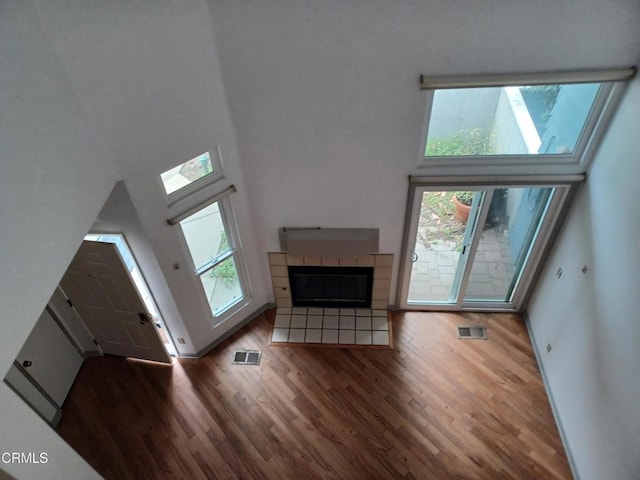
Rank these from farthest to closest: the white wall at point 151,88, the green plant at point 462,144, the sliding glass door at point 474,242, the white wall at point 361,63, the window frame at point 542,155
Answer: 1. the sliding glass door at point 474,242
2. the green plant at point 462,144
3. the window frame at point 542,155
4. the white wall at point 361,63
5. the white wall at point 151,88

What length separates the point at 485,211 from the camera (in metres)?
4.55

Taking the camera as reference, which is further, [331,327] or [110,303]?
[331,327]

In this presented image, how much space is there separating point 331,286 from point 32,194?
11.0 ft

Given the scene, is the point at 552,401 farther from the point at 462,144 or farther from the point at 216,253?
the point at 216,253

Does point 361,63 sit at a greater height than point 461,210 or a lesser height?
greater

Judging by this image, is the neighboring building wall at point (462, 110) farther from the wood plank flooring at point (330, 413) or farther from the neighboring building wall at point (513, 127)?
the wood plank flooring at point (330, 413)

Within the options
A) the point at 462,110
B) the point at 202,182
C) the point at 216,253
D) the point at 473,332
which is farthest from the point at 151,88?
the point at 473,332

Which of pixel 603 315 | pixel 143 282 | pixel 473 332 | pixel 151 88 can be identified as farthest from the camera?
pixel 473 332

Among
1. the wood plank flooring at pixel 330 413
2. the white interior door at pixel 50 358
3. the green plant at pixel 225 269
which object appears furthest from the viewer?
the green plant at pixel 225 269

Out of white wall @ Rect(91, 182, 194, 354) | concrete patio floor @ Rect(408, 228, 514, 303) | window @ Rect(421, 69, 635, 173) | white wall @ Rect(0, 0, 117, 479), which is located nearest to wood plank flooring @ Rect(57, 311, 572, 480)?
concrete patio floor @ Rect(408, 228, 514, 303)

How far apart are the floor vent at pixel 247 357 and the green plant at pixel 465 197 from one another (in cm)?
277

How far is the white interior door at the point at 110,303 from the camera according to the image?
4.18 meters

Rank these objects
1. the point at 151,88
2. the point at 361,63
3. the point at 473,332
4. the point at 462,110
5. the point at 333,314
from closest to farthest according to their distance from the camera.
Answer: the point at 151,88 → the point at 361,63 → the point at 462,110 → the point at 473,332 → the point at 333,314

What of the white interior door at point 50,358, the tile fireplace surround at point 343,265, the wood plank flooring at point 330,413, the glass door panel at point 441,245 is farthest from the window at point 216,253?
the glass door panel at point 441,245
